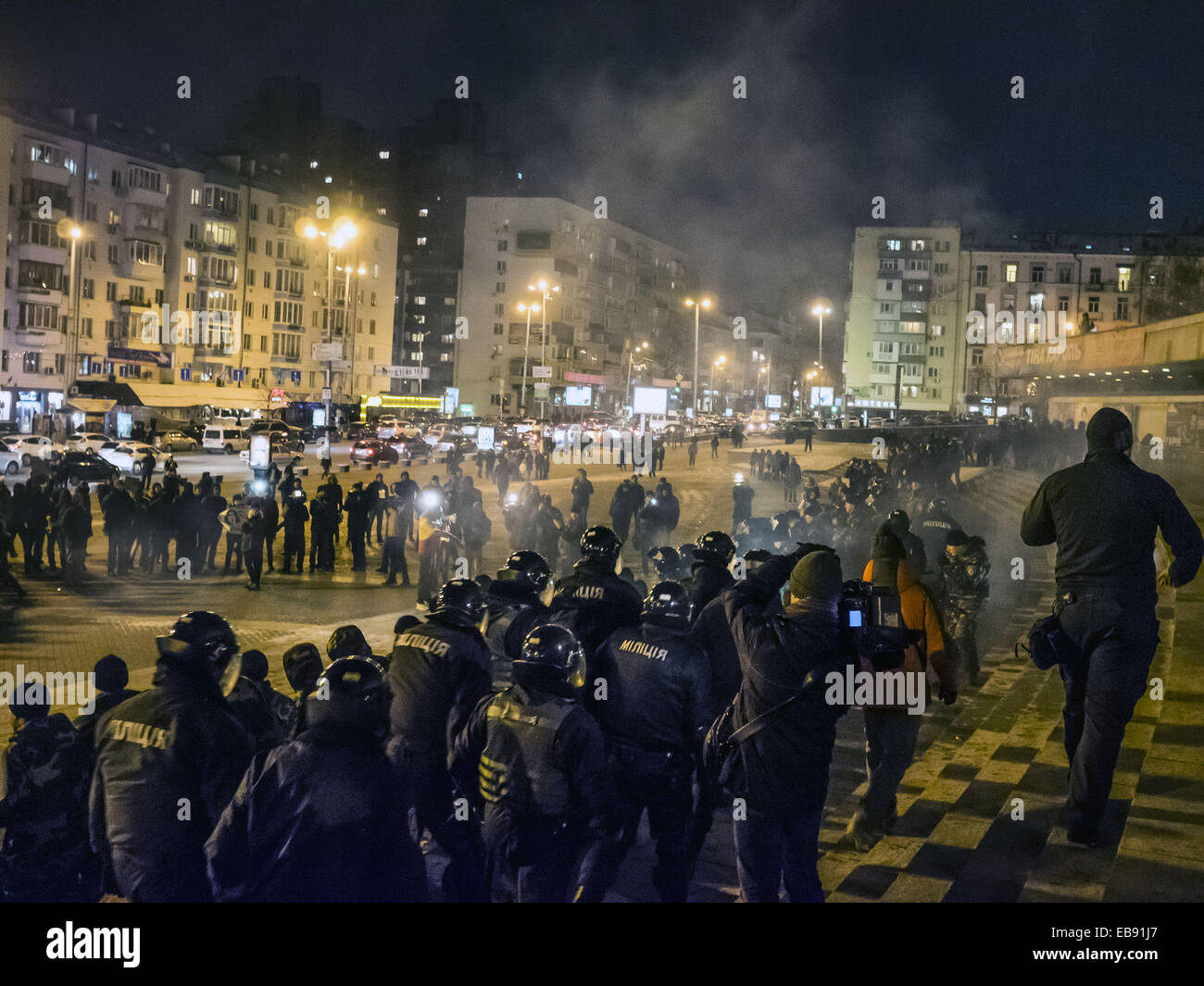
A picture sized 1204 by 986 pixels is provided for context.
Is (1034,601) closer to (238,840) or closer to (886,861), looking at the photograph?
(886,861)

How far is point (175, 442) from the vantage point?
50.0 m

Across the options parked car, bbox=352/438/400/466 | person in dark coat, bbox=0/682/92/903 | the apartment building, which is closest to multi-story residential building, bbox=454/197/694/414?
the apartment building

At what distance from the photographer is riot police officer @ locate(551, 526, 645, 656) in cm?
614

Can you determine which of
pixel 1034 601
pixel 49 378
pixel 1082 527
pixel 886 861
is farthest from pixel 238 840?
pixel 49 378

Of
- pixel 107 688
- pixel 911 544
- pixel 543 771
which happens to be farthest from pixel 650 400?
pixel 543 771

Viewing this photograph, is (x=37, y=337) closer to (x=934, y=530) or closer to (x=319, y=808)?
(x=934, y=530)

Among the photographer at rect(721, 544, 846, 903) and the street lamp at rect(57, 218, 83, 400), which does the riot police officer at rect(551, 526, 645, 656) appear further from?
the street lamp at rect(57, 218, 83, 400)

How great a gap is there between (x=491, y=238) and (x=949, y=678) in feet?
321

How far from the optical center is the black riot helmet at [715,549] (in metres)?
6.76

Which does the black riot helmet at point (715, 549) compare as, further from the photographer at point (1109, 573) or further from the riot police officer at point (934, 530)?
the riot police officer at point (934, 530)

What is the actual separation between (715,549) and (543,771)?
2728mm

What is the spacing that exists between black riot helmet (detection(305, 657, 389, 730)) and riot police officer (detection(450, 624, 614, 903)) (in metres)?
0.65

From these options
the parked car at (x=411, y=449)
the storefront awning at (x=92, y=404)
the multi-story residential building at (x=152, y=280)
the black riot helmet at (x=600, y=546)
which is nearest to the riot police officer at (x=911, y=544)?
the black riot helmet at (x=600, y=546)
